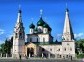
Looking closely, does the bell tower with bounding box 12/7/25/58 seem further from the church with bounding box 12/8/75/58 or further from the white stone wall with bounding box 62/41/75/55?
the white stone wall with bounding box 62/41/75/55

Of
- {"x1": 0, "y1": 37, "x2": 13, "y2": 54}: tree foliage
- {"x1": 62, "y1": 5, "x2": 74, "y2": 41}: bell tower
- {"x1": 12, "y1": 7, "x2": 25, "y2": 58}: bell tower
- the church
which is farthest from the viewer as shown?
{"x1": 0, "y1": 37, "x2": 13, "y2": 54}: tree foliage

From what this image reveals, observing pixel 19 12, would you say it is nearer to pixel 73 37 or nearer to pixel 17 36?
pixel 17 36

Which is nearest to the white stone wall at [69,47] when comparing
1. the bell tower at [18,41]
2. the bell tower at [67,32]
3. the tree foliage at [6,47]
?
the bell tower at [67,32]

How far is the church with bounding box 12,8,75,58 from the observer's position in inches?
3895

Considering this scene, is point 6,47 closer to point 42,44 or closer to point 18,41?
point 18,41

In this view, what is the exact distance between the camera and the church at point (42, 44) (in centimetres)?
9894

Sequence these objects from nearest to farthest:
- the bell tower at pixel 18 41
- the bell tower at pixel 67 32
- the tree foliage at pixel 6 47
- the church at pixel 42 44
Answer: the bell tower at pixel 18 41 → the church at pixel 42 44 → the bell tower at pixel 67 32 → the tree foliage at pixel 6 47

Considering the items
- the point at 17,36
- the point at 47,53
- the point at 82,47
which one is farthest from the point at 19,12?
the point at 82,47

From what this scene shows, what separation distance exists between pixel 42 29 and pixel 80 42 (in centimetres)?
1392

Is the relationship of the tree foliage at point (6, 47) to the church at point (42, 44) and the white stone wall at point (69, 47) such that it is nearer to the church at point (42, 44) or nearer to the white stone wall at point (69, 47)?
the church at point (42, 44)

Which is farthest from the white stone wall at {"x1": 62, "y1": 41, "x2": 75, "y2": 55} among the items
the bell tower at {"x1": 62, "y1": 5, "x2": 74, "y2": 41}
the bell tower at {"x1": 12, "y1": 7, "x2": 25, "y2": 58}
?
the bell tower at {"x1": 12, "y1": 7, "x2": 25, "y2": 58}

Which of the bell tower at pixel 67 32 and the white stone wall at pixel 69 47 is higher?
the bell tower at pixel 67 32

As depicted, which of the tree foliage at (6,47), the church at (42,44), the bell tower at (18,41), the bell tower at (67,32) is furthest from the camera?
the tree foliage at (6,47)

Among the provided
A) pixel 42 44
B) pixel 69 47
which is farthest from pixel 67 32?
pixel 42 44
